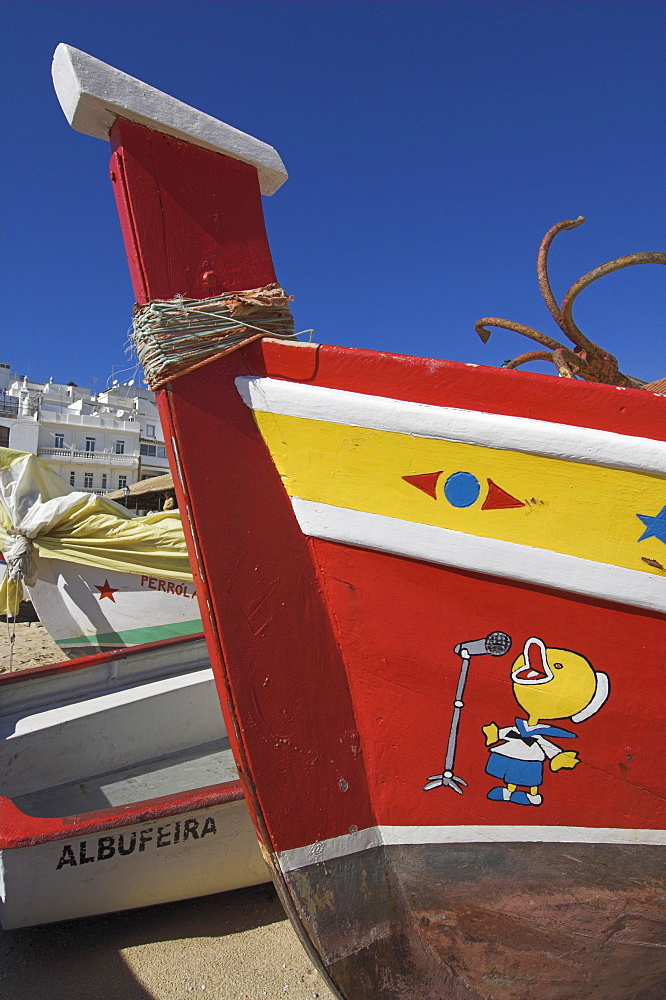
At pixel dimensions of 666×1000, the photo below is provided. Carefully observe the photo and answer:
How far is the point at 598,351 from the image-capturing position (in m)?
2.46

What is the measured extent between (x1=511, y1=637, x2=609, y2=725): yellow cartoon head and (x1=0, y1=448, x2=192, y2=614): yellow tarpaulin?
5.47 meters

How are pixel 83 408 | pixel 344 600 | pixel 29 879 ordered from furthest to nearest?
pixel 83 408 → pixel 29 879 → pixel 344 600

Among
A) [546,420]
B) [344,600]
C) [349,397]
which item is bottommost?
[344,600]

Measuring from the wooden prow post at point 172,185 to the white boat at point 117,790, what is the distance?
208cm

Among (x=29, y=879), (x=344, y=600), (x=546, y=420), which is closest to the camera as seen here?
(x=546, y=420)

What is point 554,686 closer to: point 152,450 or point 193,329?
point 193,329

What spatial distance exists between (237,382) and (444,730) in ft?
3.66

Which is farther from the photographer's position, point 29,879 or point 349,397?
point 29,879

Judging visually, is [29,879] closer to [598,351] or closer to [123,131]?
[123,131]

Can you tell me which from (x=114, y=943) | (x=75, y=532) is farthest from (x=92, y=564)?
(x=114, y=943)

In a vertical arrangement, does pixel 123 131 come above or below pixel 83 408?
below

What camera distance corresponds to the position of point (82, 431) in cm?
3731

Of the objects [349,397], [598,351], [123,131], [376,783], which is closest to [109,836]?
[376,783]

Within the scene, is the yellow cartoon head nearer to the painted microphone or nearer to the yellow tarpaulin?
the painted microphone
